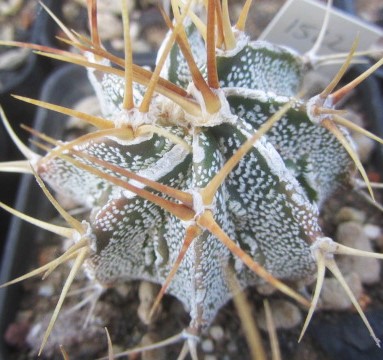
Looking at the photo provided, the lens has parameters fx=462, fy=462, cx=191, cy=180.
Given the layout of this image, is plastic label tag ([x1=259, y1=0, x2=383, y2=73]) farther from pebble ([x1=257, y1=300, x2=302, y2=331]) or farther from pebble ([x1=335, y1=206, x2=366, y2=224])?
pebble ([x1=257, y1=300, x2=302, y2=331])

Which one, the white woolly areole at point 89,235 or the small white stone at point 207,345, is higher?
the white woolly areole at point 89,235

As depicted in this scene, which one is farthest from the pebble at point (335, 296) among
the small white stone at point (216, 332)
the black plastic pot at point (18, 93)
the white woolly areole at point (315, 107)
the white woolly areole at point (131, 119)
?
the black plastic pot at point (18, 93)

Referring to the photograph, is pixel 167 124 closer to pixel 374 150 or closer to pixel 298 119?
pixel 298 119

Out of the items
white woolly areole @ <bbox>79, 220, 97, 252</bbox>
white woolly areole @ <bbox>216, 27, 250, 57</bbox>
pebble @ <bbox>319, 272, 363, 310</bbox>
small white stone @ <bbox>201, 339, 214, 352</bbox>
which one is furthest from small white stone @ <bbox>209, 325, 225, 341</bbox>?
white woolly areole @ <bbox>216, 27, 250, 57</bbox>

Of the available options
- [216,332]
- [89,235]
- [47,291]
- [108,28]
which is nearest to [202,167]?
A: [89,235]

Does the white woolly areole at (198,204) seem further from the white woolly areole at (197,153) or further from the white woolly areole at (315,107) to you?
the white woolly areole at (315,107)

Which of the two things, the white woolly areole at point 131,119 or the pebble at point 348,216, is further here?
the pebble at point 348,216
